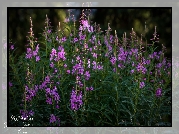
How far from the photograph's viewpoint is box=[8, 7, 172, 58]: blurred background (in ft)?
13.6

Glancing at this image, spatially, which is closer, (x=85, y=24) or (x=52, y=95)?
(x=52, y=95)

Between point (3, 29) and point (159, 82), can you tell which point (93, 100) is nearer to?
point (159, 82)

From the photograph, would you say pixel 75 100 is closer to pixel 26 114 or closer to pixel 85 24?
pixel 26 114

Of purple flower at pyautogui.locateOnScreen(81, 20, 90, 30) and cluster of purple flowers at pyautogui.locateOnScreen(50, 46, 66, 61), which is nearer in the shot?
cluster of purple flowers at pyautogui.locateOnScreen(50, 46, 66, 61)

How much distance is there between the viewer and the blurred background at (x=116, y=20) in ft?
13.6

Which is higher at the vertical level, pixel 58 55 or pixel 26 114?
pixel 58 55

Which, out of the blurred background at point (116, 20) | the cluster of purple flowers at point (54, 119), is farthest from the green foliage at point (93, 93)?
the blurred background at point (116, 20)

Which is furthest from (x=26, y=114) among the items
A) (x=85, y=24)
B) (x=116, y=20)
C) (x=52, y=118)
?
(x=116, y=20)

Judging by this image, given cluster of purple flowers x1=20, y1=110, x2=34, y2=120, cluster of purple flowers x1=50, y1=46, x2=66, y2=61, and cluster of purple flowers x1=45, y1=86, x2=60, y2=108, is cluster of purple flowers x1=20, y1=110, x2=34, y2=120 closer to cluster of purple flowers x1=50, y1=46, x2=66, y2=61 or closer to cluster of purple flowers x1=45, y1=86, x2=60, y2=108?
cluster of purple flowers x1=45, y1=86, x2=60, y2=108

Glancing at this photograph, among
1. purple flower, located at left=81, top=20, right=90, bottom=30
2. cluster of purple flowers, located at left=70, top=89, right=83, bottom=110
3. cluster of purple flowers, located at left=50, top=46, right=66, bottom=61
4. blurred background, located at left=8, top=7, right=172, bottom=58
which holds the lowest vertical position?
cluster of purple flowers, located at left=70, top=89, right=83, bottom=110

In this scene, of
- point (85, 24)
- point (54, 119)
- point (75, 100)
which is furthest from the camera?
point (85, 24)

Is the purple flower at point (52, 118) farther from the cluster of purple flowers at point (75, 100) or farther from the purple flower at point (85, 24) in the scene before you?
the purple flower at point (85, 24)

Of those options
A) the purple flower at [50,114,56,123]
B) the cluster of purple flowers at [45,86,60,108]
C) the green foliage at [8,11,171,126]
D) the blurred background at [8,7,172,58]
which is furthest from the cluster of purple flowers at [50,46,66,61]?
the blurred background at [8,7,172,58]

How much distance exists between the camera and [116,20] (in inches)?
183
